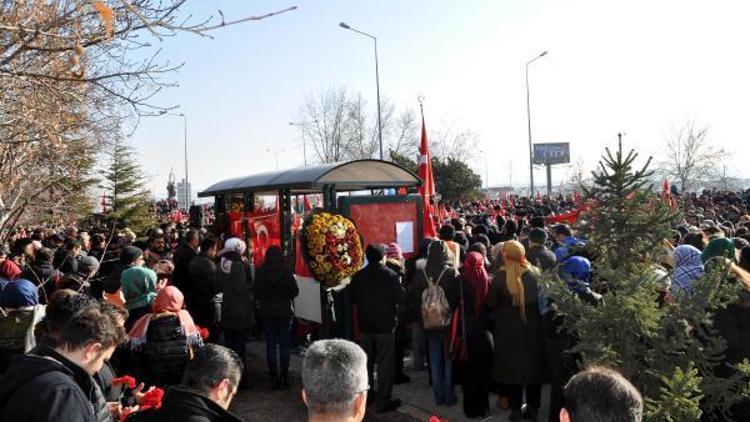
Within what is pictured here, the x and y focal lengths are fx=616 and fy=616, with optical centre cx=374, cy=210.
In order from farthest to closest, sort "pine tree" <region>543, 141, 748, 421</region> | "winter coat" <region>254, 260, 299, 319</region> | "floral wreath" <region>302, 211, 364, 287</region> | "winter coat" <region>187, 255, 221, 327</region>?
"winter coat" <region>187, 255, 221, 327</region> → "floral wreath" <region>302, 211, 364, 287</region> → "winter coat" <region>254, 260, 299, 319</region> → "pine tree" <region>543, 141, 748, 421</region>

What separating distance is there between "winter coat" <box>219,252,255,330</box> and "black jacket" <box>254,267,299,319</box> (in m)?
0.34

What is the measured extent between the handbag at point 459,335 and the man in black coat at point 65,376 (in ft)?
13.4

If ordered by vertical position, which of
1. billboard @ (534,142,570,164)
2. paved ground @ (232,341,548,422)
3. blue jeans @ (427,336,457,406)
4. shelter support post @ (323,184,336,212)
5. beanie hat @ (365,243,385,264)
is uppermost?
billboard @ (534,142,570,164)

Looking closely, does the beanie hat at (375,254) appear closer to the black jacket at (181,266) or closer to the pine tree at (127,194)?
the black jacket at (181,266)

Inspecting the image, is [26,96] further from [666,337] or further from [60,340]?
[666,337]

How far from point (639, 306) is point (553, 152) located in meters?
70.8

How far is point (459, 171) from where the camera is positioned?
36.9m

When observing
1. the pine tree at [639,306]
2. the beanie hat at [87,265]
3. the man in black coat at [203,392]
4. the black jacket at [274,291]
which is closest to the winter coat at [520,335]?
the pine tree at [639,306]

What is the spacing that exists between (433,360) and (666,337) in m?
3.65

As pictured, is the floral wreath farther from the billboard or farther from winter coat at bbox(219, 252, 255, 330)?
the billboard

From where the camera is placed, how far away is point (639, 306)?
11.3ft

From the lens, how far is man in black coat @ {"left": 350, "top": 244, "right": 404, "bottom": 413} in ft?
22.3

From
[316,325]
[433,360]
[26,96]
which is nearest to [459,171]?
[316,325]

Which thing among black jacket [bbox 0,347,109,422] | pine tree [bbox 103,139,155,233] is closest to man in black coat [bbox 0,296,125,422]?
black jacket [bbox 0,347,109,422]
